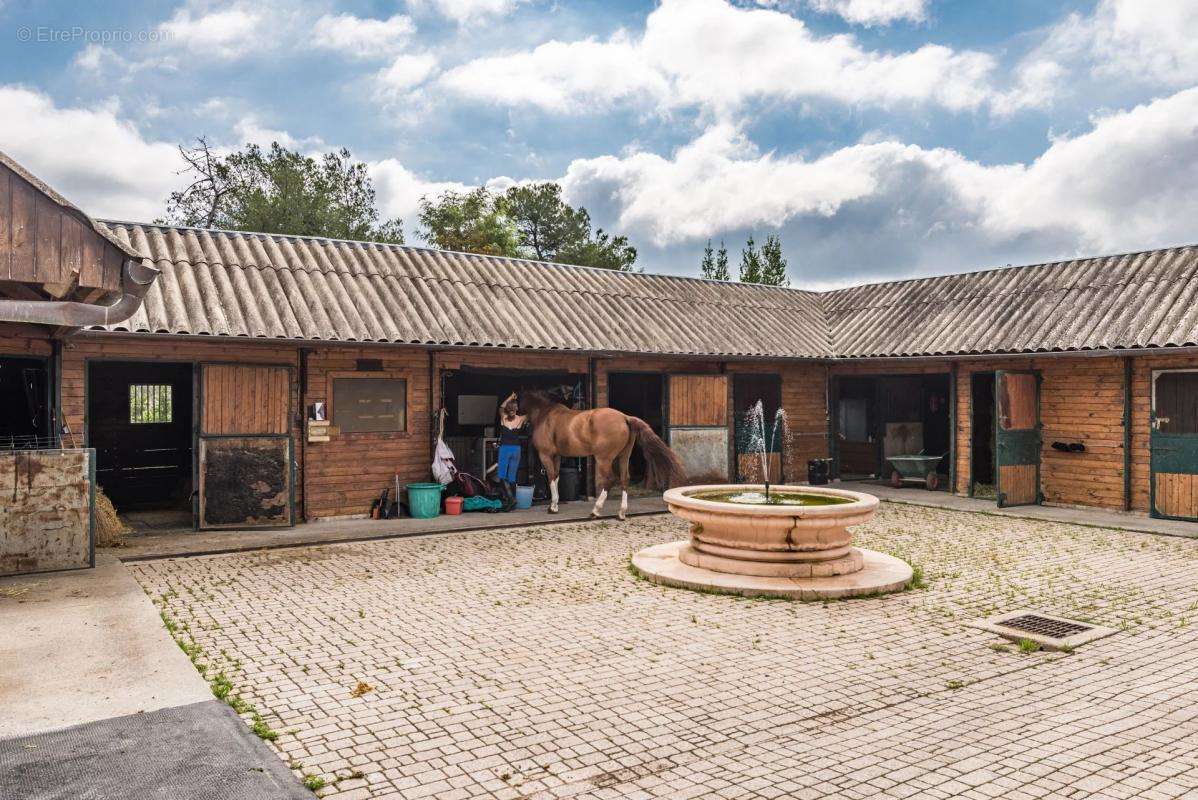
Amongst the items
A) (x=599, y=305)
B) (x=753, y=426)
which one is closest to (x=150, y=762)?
(x=599, y=305)

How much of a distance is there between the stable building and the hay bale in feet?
3.12

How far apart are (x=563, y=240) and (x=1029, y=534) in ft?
94.2

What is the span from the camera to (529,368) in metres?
13.7

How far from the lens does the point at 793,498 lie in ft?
31.8

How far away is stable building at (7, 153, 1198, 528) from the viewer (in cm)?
1089

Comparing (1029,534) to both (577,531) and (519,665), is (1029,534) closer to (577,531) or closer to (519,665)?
(577,531)

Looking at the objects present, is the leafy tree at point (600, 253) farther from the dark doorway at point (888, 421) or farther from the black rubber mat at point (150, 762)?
the black rubber mat at point (150, 762)

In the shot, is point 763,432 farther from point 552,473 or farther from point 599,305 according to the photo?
point 552,473

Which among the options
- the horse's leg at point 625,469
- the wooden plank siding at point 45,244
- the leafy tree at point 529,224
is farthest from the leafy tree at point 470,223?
the wooden plank siding at point 45,244

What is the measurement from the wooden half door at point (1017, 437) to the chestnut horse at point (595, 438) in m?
5.83

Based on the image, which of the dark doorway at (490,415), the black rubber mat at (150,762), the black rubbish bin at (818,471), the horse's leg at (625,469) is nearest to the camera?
the black rubber mat at (150,762)

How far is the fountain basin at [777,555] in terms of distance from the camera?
7.52 meters

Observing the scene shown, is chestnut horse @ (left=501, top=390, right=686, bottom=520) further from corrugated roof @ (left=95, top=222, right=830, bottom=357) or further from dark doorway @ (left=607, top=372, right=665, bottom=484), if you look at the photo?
dark doorway @ (left=607, top=372, right=665, bottom=484)

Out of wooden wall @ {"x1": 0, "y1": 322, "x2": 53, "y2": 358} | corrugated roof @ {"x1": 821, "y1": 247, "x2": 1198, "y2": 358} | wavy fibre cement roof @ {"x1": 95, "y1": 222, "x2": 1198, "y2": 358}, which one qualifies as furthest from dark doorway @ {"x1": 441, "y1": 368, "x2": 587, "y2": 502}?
corrugated roof @ {"x1": 821, "y1": 247, "x2": 1198, "y2": 358}
